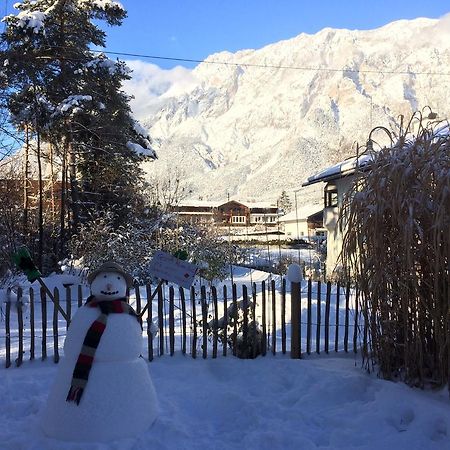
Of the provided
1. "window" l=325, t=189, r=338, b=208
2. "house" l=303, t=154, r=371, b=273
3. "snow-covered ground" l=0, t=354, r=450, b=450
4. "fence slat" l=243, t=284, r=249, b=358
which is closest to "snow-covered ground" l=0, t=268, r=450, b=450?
"snow-covered ground" l=0, t=354, r=450, b=450

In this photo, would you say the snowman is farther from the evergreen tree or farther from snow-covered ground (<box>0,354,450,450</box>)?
the evergreen tree

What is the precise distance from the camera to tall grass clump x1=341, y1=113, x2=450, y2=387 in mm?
4027

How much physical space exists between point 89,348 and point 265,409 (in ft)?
5.30

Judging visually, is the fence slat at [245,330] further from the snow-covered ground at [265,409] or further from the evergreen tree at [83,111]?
the evergreen tree at [83,111]

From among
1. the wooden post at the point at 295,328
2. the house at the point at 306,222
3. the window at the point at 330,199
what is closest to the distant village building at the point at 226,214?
the house at the point at 306,222

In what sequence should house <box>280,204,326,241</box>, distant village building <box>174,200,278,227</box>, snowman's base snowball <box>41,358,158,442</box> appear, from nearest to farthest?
snowman's base snowball <box>41,358,158,442</box>
distant village building <box>174,200,278,227</box>
house <box>280,204,326,241</box>

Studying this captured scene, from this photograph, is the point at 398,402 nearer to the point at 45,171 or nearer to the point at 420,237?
the point at 420,237

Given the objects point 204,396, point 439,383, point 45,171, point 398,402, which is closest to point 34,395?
point 204,396

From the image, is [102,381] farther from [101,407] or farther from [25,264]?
[25,264]

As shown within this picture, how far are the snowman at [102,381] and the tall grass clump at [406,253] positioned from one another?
2.18 meters

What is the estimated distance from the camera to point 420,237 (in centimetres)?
409

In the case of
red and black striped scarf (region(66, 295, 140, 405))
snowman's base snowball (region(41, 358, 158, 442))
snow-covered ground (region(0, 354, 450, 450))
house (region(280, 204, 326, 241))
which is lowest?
snow-covered ground (region(0, 354, 450, 450))

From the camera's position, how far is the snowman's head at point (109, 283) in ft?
12.6

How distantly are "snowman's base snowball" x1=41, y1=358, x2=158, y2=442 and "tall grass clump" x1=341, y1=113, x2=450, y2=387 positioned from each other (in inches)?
89.7
